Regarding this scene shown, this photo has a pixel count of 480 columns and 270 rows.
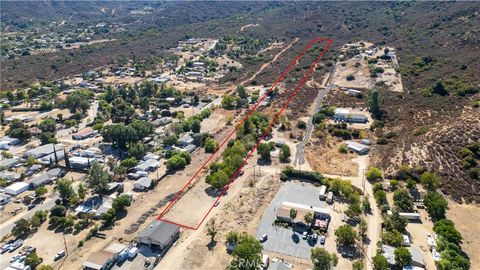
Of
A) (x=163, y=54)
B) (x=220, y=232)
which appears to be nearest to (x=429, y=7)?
(x=163, y=54)

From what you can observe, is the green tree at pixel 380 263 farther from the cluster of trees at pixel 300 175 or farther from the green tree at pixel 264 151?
the green tree at pixel 264 151

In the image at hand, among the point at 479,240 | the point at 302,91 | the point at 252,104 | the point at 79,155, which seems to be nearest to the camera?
the point at 479,240

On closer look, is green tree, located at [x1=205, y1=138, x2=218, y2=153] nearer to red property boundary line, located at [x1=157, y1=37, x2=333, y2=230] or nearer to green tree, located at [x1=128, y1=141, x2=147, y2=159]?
red property boundary line, located at [x1=157, y1=37, x2=333, y2=230]

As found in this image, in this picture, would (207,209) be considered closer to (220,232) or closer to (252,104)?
(220,232)

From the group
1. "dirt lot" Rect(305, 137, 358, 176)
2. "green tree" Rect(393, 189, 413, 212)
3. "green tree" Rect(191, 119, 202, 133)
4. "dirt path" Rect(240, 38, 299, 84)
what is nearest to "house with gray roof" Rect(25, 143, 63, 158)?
"green tree" Rect(191, 119, 202, 133)

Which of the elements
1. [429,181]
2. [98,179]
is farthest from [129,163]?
[429,181]

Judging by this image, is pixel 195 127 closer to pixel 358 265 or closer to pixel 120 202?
pixel 120 202

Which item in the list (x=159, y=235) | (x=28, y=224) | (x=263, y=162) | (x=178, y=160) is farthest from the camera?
(x=263, y=162)
